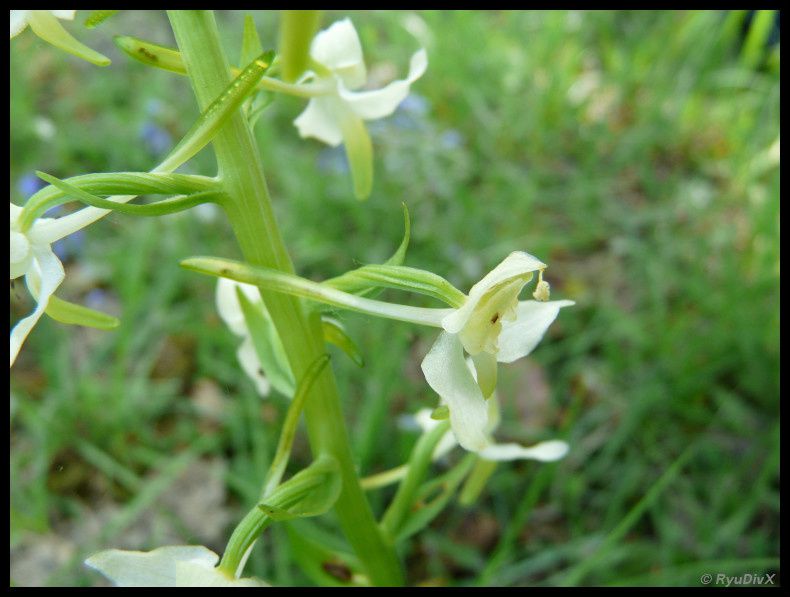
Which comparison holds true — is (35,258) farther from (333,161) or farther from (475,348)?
(333,161)

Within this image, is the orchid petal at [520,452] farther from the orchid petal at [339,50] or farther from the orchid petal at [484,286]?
the orchid petal at [339,50]

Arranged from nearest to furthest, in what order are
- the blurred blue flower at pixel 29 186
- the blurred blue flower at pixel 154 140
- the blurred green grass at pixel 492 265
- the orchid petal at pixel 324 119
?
the orchid petal at pixel 324 119, the blurred green grass at pixel 492 265, the blurred blue flower at pixel 29 186, the blurred blue flower at pixel 154 140

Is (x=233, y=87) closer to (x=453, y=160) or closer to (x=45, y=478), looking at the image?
(x=45, y=478)

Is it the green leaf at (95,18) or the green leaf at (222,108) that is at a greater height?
the green leaf at (95,18)

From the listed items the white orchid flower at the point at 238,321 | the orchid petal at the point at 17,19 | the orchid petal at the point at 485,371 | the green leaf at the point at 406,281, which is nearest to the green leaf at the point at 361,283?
the green leaf at the point at 406,281

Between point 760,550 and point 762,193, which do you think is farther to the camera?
point 762,193
